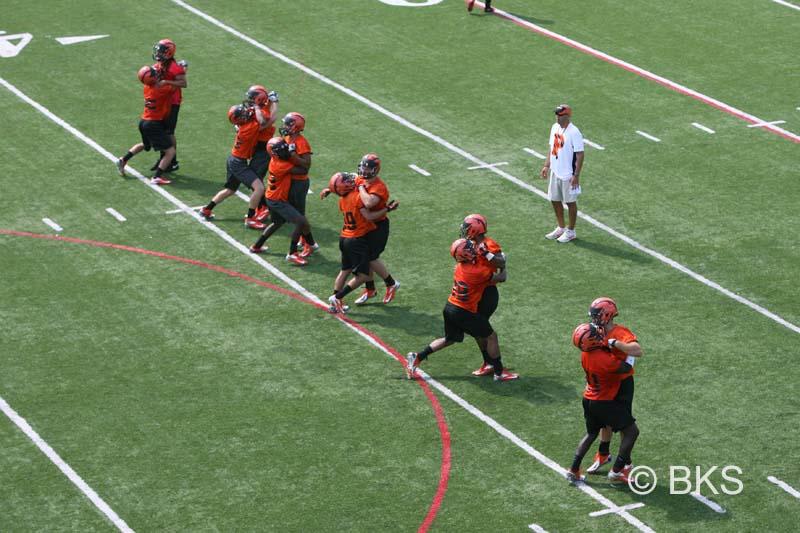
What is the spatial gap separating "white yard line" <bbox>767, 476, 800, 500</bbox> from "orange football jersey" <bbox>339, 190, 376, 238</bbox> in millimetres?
5963

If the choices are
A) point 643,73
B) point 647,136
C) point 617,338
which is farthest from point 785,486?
point 643,73

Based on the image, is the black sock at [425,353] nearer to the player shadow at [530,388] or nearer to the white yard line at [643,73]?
the player shadow at [530,388]

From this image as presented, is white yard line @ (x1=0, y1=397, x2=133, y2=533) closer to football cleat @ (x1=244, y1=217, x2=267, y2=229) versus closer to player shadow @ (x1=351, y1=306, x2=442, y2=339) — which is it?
player shadow @ (x1=351, y1=306, x2=442, y2=339)

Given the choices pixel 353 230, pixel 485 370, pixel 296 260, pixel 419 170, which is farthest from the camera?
pixel 419 170

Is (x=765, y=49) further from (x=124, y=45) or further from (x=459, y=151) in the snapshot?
(x=124, y=45)

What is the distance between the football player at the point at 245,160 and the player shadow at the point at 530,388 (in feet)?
16.9

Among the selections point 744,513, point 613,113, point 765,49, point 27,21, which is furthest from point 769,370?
point 27,21

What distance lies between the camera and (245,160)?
787 inches

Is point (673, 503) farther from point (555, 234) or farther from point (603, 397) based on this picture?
point (555, 234)

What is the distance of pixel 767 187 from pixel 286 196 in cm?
748

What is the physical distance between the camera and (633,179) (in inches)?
839

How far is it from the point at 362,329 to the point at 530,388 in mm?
2524

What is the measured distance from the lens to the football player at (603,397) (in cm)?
1313

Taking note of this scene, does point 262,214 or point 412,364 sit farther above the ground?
point 412,364
